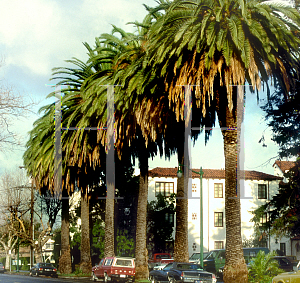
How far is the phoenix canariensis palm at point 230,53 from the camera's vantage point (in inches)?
810

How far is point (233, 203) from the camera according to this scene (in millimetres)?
21234

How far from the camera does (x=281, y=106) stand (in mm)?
28969

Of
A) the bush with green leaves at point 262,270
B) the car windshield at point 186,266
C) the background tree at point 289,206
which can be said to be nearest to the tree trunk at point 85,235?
the background tree at point 289,206

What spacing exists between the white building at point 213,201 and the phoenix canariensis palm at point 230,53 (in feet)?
125

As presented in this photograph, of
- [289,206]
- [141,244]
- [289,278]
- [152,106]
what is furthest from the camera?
[141,244]

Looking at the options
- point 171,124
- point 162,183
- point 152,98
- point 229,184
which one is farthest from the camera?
point 162,183

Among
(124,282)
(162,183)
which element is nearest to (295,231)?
(124,282)

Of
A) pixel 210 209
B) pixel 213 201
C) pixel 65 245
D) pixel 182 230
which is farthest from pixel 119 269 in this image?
pixel 213 201

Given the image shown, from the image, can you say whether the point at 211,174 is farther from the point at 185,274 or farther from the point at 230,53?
the point at 230,53

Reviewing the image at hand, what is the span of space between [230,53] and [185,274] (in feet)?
33.2

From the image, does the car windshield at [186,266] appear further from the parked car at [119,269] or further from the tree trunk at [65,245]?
Result: the tree trunk at [65,245]

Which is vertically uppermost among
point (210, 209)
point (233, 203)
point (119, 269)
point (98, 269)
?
point (233, 203)

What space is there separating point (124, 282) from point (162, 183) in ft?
111

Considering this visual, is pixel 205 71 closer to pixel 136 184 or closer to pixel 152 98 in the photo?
pixel 152 98
